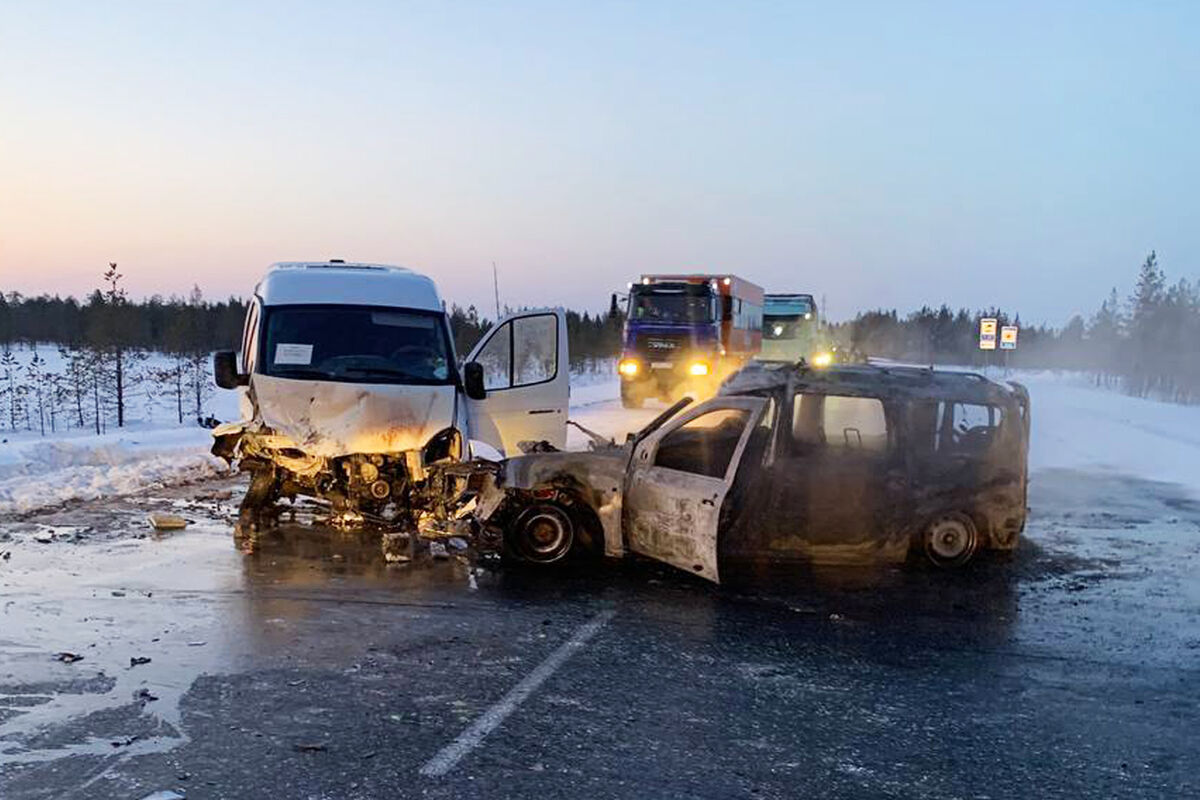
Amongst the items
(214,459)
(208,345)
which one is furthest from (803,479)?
(208,345)

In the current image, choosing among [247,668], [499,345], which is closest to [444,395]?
[499,345]

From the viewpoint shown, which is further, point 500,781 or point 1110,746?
point 1110,746

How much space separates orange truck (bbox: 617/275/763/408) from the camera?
2522 cm

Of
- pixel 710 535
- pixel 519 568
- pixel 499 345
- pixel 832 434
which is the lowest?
pixel 519 568

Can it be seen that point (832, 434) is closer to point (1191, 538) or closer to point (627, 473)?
point (627, 473)

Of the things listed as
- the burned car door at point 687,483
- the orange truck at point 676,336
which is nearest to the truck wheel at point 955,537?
the burned car door at point 687,483

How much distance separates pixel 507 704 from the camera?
489 centimetres

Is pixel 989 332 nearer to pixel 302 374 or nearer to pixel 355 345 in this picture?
pixel 355 345

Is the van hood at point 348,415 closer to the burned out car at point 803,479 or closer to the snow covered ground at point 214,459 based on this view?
the burned out car at point 803,479

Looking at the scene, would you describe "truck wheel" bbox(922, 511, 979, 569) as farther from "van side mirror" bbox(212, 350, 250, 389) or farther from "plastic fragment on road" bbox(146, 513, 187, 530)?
"plastic fragment on road" bbox(146, 513, 187, 530)

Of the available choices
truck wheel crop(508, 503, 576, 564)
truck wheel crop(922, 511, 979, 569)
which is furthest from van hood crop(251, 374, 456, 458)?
truck wheel crop(922, 511, 979, 569)

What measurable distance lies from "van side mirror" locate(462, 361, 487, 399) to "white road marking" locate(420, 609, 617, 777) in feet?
12.2

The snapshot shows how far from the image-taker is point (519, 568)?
793 cm

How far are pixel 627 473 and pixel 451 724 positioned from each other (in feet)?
11.5
